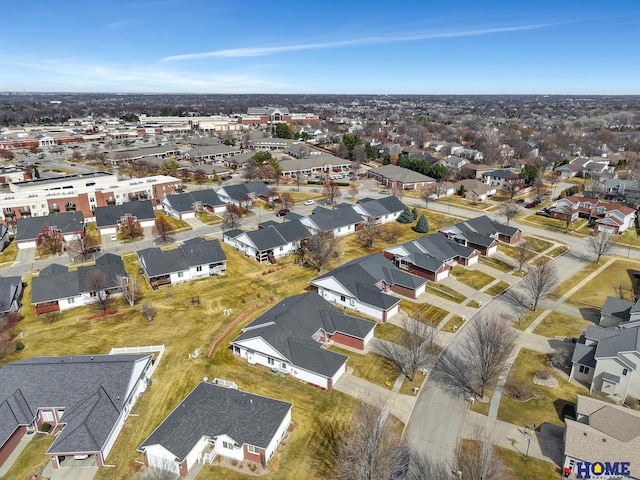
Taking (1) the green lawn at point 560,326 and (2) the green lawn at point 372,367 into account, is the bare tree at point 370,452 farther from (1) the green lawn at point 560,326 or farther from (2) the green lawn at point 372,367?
(1) the green lawn at point 560,326

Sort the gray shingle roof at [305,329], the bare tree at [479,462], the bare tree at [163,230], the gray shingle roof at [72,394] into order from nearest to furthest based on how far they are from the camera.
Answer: the bare tree at [479,462]
the gray shingle roof at [72,394]
the gray shingle roof at [305,329]
the bare tree at [163,230]

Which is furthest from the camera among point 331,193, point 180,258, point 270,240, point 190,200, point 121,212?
point 331,193

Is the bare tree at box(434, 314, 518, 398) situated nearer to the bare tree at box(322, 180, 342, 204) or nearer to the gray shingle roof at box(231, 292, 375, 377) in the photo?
the gray shingle roof at box(231, 292, 375, 377)

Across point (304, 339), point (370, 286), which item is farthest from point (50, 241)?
point (370, 286)

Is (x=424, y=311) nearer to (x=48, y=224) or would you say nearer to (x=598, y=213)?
(x=598, y=213)

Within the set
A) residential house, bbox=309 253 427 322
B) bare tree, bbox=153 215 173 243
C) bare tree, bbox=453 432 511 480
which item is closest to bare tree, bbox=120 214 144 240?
bare tree, bbox=153 215 173 243

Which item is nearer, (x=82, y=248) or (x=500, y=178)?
(x=82, y=248)

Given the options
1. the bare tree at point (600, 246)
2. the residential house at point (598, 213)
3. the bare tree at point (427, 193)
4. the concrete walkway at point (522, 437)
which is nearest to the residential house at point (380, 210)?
the bare tree at point (427, 193)
